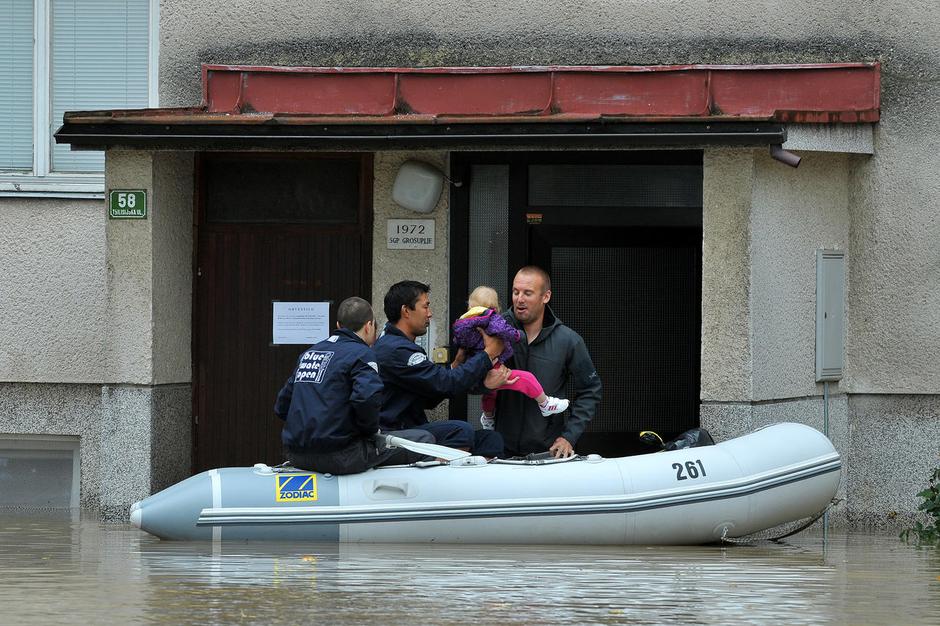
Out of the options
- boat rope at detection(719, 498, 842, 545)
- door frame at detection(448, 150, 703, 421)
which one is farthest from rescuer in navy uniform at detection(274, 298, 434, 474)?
door frame at detection(448, 150, 703, 421)

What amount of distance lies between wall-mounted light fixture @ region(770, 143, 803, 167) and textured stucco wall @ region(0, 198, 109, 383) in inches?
201

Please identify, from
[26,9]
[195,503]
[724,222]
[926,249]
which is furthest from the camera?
[26,9]

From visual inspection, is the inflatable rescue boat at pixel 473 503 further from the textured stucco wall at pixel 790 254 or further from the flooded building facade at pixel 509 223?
the textured stucco wall at pixel 790 254

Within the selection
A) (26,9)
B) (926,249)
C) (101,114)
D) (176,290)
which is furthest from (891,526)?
(26,9)

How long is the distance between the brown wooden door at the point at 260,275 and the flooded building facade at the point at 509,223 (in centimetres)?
2

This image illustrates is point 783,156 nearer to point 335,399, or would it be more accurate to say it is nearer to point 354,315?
point 354,315

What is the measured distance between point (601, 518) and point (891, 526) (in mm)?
3028

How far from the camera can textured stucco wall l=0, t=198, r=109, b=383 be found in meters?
12.7

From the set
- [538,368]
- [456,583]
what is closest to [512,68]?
[538,368]

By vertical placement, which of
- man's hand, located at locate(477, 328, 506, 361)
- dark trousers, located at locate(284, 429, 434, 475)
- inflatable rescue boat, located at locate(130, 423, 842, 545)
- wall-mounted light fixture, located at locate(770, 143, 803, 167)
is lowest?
inflatable rescue boat, located at locate(130, 423, 842, 545)

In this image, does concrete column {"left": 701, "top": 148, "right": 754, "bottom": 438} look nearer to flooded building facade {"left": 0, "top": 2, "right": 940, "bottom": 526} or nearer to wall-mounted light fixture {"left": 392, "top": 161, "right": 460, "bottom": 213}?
flooded building facade {"left": 0, "top": 2, "right": 940, "bottom": 526}

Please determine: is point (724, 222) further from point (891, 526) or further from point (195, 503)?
point (195, 503)

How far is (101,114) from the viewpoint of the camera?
11.1 m

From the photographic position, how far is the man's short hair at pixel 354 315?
31.9 feet
